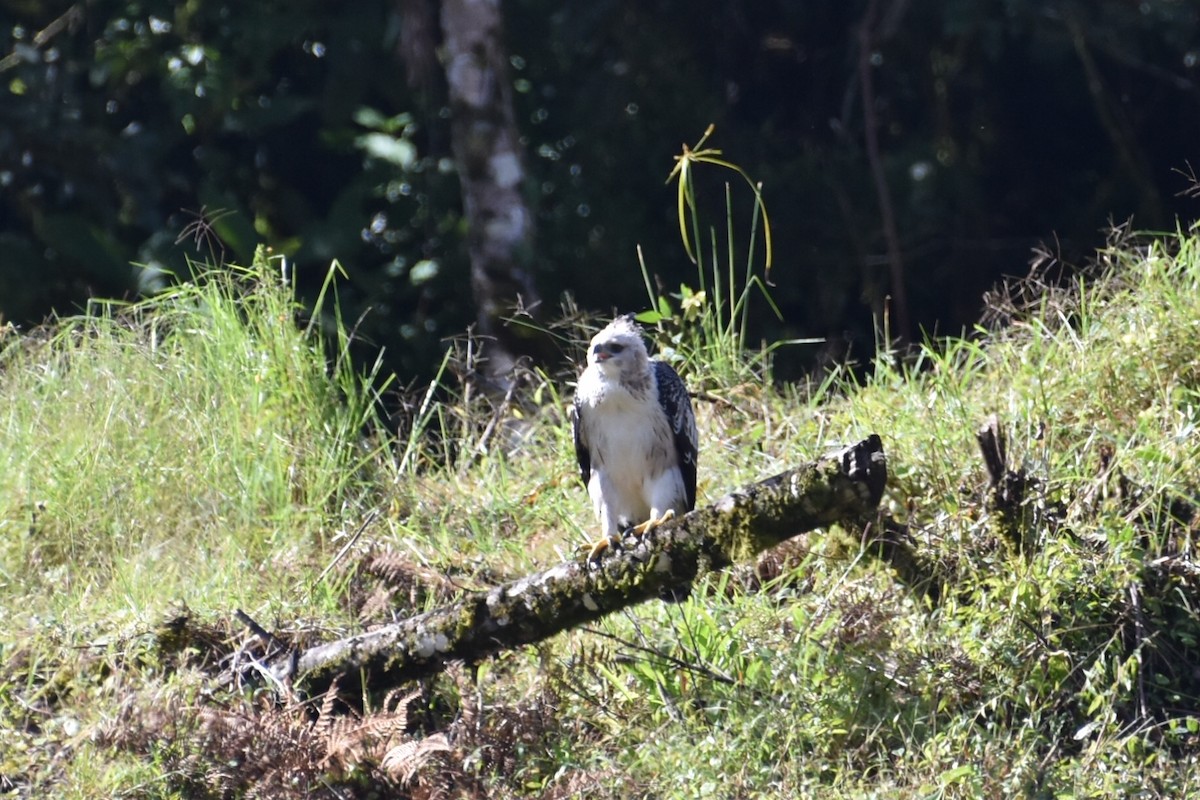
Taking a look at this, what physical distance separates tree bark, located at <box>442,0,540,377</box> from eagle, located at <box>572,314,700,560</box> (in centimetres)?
281

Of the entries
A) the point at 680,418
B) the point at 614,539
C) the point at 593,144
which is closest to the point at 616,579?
the point at 614,539

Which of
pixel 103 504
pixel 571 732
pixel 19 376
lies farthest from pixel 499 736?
pixel 19 376

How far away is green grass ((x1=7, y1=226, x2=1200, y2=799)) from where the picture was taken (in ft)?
13.7

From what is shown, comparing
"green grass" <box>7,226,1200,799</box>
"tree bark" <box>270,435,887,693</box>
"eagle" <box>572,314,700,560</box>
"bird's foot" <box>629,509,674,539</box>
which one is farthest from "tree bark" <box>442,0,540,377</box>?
"tree bark" <box>270,435,887,693</box>

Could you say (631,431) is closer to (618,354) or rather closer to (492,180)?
(618,354)

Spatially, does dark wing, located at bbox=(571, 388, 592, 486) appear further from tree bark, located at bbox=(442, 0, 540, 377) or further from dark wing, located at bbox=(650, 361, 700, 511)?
tree bark, located at bbox=(442, 0, 540, 377)

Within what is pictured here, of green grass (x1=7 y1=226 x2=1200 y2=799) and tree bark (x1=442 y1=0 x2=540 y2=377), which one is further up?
tree bark (x1=442 y1=0 x2=540 y2=377)

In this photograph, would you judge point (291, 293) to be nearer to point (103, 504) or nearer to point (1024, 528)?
point (103, 504)

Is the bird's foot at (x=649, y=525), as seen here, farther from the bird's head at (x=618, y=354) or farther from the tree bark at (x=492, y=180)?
the tree bark at (x=492, y=180)

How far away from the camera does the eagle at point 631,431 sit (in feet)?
16.3

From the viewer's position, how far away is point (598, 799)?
4145mm

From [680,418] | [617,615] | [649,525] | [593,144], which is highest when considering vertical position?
[593,144]

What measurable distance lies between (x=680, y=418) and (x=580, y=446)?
1.24 ft

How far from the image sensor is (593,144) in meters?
9.38
